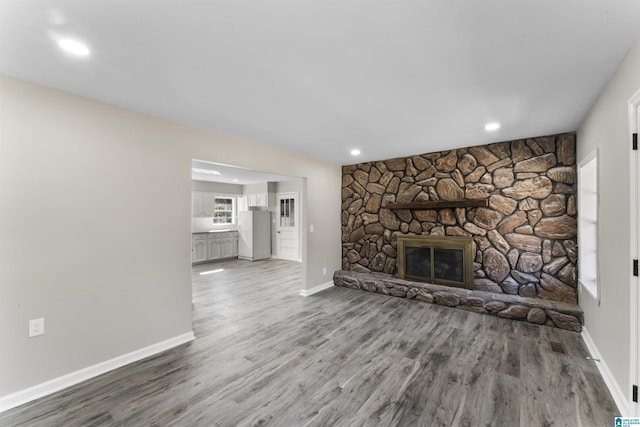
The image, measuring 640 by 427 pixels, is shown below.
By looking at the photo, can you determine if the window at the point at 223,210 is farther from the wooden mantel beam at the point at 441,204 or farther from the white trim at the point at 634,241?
the white trim at the point at 634,241

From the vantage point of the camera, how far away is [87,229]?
235 cm

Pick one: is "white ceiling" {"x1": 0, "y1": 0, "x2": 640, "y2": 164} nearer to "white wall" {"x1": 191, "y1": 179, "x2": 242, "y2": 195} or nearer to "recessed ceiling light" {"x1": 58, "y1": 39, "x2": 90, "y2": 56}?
"recessed ceiling light" {"x1": 58, "y1": 39, "x2": 90, "y2": 56}

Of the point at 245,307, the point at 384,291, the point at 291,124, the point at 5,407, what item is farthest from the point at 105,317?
the point at 384,291

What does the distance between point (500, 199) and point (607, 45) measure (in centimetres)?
258

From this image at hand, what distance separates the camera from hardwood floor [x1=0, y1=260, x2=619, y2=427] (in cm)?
185

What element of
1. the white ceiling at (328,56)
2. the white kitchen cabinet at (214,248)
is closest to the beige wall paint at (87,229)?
the white ceiling at (328,56)

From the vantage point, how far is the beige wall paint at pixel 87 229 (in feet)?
6.62

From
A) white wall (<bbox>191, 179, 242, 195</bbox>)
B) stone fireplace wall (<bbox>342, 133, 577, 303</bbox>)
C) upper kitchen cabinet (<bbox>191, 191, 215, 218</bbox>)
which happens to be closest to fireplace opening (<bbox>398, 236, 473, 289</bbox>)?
stone fireplace wall (<bbox>342, 133, 577, 303</bbox>)

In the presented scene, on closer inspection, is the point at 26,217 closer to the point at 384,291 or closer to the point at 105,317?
the point at 105,317

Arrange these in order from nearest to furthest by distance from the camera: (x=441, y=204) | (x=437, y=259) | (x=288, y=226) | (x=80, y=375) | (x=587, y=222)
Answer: (x=80, y=375) → (x=587, y=222) → (x=441, y=204) → (x=437, y=259) → (x=288, y=226)

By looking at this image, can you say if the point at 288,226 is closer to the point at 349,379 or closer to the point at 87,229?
the point at 87,229

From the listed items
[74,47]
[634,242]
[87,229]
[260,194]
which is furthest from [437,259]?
[260,194]

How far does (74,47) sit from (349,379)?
310cm

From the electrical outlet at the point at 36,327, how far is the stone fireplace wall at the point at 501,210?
4.51 metres
